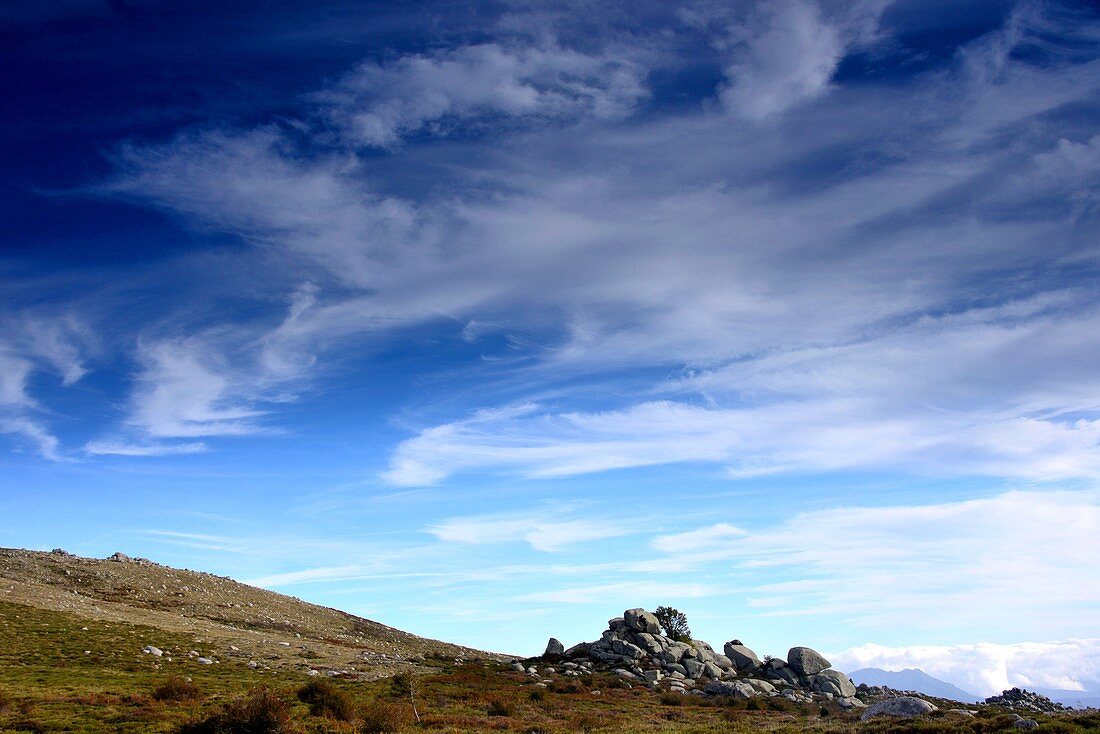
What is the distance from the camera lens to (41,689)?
125ft

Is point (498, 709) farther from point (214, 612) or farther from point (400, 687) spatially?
point (214, 612)

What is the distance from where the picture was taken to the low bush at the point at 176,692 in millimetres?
38516

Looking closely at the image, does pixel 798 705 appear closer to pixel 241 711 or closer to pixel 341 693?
pixel 341 693

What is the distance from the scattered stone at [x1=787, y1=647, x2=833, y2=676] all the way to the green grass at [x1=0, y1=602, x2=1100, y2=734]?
19.7 meters

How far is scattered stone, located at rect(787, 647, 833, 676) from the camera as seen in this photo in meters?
77.2

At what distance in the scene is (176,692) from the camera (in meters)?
39.1

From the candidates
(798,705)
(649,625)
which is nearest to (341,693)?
(798,705)

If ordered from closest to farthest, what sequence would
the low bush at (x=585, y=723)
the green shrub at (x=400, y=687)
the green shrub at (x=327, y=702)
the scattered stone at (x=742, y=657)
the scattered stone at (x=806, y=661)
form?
the green shrub at (x=327, y=702)
the low bush at (x=585, y=723)
the green shrub at (x=400, y=687)
the scattered stone at (x=806, y=661)
the scattered stone at (x=742, y=657)

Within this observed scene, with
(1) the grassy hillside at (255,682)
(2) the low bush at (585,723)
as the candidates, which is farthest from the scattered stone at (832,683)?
(2) the low bush at (585,723)

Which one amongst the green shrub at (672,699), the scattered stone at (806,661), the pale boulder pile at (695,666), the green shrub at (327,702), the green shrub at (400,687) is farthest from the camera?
the scattered stone at (806,661)

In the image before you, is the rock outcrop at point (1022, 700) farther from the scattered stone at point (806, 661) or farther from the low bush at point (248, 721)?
the low bush at point (248, 721)

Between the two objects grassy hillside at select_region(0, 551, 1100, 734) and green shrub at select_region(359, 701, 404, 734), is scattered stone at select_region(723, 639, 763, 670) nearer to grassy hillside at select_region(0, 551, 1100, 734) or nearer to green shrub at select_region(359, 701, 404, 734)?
grassy hillside at select_region(0, 551, 1100, 734)

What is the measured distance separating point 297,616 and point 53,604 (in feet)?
100

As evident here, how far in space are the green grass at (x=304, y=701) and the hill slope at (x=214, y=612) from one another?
12.9ft
